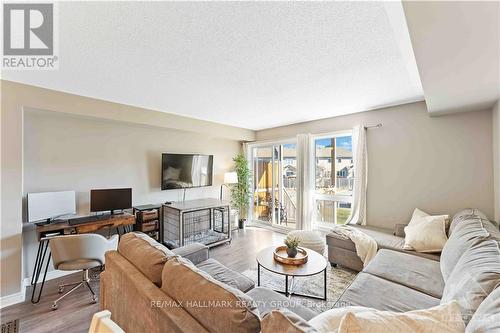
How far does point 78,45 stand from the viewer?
164 centimetres

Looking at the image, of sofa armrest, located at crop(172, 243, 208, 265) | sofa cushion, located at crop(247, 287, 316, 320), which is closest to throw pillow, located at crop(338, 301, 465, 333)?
sofa cushion, located at crop(247, 287, 316, 320)

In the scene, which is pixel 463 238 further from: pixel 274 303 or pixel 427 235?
pixel 274 303

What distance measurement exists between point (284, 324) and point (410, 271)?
193 cm

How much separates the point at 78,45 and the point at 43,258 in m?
2.76

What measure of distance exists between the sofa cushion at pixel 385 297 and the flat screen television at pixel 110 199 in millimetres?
3146

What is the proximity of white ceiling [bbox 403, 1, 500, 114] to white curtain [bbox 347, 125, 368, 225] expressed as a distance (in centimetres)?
135

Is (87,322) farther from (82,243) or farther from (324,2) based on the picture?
(324,2)

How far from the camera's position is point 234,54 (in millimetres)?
1757

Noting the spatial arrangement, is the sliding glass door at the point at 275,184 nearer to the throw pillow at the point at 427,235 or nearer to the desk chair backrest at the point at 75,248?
the throw pillow at the point at 427,235

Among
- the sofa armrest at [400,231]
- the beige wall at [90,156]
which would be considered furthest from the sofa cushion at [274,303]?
the beige wall at [90,156]

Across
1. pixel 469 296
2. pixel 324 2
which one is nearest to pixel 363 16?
pixel 324 2

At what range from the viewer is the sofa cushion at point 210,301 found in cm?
84

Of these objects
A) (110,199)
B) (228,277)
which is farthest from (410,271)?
(110,199)

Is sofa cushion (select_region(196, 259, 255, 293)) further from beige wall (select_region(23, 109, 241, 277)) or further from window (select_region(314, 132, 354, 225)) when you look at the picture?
window (select_region(314, 132, 354, 225))
